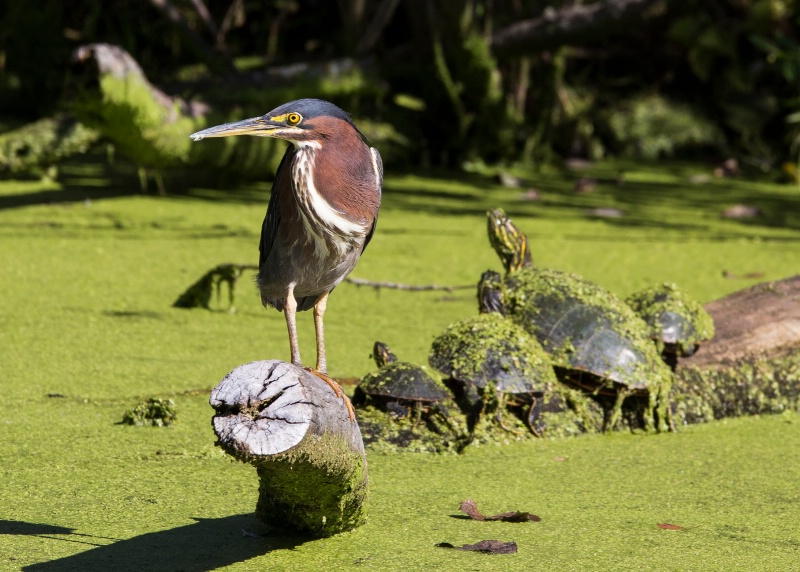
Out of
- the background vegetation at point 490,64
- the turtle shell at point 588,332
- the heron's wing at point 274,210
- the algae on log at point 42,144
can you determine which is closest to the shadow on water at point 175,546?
the heron's wing at point 274,210

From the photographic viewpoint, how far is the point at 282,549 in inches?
85.5

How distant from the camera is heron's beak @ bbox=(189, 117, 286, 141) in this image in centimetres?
212

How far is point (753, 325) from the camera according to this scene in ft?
11.1

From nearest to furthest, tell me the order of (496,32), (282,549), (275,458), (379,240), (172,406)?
(275,458) < (282,549) < (172,406) < (379,240) < (496,32)

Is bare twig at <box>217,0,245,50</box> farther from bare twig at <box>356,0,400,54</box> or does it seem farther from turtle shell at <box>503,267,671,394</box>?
turtle shell at <box>503,267,671,394</box>

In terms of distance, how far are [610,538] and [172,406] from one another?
1162 mm

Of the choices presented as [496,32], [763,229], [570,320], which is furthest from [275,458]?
[496,32]

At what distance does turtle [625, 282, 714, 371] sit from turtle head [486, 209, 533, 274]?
0.50 m

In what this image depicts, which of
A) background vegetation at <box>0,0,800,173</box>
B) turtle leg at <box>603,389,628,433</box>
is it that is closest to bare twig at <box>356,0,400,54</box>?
background vegetation at <box>0,0,800,173</box>

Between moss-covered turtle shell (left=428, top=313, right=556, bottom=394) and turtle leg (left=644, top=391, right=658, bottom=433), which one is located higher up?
moss-covered turtle shell (left=428, top=313, right=556, bottom=394)

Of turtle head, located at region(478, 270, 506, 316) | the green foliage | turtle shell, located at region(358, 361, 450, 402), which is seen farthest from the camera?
the green foliage

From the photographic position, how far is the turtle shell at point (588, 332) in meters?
2.99

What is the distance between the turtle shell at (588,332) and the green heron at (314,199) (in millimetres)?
850

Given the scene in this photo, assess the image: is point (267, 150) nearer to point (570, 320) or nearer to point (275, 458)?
point (570, 320)
